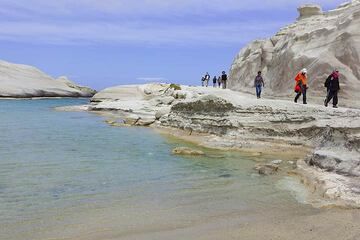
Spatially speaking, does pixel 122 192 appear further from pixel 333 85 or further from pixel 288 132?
pixel 333 85

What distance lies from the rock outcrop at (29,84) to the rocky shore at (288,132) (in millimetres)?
46273

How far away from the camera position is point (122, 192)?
1138 centimetres

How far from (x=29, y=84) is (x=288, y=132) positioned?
63.5 m

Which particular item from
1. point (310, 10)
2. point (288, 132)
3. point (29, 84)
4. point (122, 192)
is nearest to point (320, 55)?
point (288, 132)

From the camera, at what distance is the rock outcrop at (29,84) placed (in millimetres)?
71312

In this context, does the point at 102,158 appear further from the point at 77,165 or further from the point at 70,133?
the point at 70,133

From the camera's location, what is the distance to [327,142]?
15.2 meters

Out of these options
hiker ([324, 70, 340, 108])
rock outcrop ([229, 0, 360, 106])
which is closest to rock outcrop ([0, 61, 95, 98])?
rock outcrop ([229, 0, 360, 106])

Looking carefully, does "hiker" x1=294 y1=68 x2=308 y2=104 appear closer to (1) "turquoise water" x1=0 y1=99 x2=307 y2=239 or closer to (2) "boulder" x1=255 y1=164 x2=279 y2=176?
(1) "turquoise water" x1=0 y1=99 x2=307 y2=239

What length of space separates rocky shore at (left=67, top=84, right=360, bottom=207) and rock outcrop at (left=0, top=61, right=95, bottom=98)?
152 ft

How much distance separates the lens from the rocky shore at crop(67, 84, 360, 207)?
1258 cm

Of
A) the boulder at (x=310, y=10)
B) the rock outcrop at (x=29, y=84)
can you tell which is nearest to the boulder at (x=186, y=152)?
the boulder at (x=310, y=10)

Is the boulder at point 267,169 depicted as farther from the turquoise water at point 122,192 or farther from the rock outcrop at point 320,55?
the rock outcrop at point 320,55

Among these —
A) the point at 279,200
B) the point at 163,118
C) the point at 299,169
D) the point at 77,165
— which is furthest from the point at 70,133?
the point at 279,200
